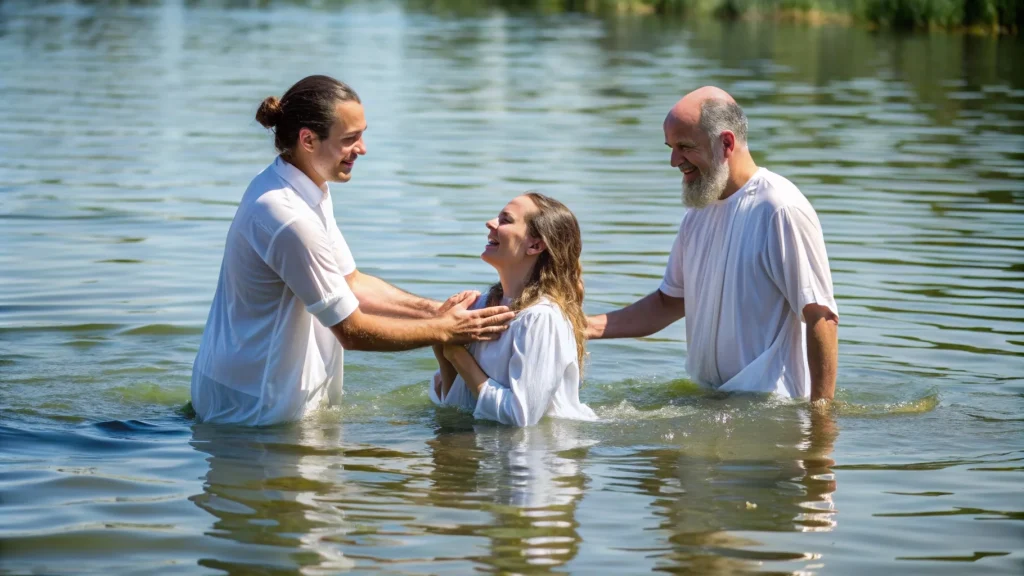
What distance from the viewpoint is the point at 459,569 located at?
5207 mm

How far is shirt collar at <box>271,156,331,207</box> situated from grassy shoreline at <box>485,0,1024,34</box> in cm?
3361

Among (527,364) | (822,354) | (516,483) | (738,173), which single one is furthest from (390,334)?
(822,354)

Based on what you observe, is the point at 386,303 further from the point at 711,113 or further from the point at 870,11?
the point at 870,11

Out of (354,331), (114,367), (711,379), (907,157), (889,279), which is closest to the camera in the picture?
(354,331)

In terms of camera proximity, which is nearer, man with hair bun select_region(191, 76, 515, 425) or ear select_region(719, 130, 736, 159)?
man with hair bun select_region(191, 76, 515, 425)

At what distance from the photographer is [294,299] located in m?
6.89

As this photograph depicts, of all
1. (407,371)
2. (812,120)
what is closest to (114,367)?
(407,371)

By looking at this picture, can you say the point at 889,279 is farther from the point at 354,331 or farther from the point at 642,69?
the point at 642,69

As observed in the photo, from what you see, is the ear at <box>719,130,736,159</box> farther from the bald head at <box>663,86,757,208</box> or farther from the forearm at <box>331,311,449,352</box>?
the forearm at <box>331,311,449,352</box>

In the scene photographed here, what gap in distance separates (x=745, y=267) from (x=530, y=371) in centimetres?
140

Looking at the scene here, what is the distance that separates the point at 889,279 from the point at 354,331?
575 cm

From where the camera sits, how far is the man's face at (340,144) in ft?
22.2

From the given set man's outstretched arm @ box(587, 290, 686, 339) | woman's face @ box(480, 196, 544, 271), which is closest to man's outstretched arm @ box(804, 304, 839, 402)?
man's outstretched arm @ box(587, 290, 686, 339)

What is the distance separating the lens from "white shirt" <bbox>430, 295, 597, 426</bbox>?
686 cm
